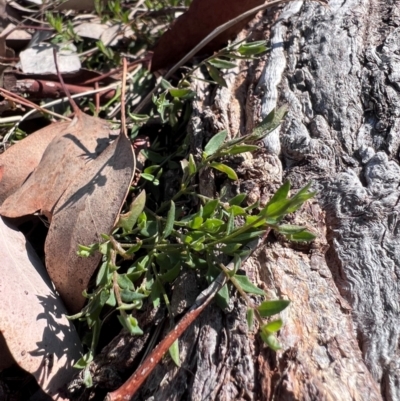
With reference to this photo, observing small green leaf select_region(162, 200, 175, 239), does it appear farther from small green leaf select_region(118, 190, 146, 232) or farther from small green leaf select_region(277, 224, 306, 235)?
small green leaf select_region(277, 224, 306, 235)

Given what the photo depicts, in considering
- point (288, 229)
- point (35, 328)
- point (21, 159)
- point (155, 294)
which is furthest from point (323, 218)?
point (21, 159)

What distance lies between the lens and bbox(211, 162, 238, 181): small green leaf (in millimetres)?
1978

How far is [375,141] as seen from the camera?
2.01 m

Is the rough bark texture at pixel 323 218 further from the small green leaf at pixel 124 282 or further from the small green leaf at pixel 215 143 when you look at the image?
the small green leaf at pixel 124 282

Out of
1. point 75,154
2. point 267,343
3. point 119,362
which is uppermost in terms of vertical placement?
point 75,154

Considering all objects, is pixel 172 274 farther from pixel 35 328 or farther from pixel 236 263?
pixel 35 328

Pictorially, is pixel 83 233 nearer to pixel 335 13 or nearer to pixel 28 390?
pixel 28 390

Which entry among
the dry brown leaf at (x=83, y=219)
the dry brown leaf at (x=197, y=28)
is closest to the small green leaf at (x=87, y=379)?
the dry brown leaf at (x=83, y=219)

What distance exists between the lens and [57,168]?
7.45 ft

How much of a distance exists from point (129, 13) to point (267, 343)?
2.21 m

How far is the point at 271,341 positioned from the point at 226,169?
26.7 inches

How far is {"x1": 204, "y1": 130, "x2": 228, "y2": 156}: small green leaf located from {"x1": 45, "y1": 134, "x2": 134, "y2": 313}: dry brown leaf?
29cm

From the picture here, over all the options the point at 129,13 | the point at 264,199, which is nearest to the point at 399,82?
the point at 264,199

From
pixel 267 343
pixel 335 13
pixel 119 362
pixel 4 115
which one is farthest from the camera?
pixel 4 115
